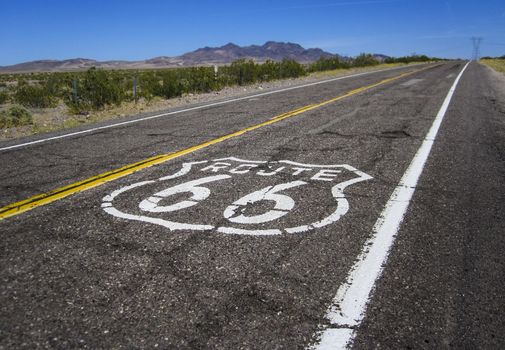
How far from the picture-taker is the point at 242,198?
3768mm

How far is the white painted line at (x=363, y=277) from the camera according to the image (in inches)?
75.9

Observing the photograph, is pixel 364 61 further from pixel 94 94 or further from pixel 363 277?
pixel 363 277

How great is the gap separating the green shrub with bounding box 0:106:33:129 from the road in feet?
19.6

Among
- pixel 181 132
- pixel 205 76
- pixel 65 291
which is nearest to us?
pixel 65 291

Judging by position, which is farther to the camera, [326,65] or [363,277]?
[326,65]

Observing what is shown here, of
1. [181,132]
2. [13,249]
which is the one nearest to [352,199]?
[13,249]

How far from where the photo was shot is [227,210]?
11.5 ft

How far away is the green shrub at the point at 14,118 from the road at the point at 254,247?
19.6 feet

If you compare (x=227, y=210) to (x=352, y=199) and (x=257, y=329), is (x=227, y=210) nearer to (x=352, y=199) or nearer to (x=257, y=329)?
(x=352, y=199)

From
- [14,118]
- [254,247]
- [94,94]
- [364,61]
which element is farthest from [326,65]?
[254,247]

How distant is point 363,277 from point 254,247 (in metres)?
0.80

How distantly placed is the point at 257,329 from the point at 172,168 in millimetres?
3220

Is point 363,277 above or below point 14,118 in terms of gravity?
below

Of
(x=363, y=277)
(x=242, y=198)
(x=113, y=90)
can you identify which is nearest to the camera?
(x=363, y=277)
